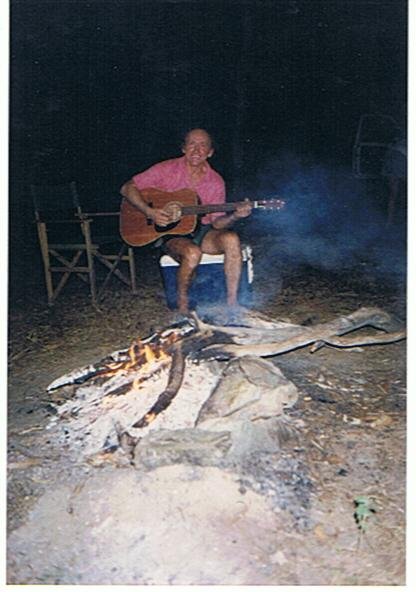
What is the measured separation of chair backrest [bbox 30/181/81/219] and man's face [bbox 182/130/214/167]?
177 centimetres

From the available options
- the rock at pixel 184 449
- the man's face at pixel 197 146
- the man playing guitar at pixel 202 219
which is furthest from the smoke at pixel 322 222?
the rock at pixel 184 449

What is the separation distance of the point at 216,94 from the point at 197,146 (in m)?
4.69

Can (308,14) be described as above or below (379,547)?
above

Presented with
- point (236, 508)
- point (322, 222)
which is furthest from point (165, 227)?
point (322, 222)

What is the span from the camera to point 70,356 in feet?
14.7

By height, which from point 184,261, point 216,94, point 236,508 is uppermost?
A: point 216,94

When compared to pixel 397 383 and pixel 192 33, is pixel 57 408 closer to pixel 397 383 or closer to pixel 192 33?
pixel 397 383

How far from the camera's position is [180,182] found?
4758mm

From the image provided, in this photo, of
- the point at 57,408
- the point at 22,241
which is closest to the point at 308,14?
the point at 22,241

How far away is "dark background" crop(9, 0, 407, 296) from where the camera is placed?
25.8 ft

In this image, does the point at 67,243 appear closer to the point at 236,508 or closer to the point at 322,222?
the point at 236,508

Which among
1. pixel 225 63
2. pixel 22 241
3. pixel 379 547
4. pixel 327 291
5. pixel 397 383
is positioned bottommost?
pixel 379 547

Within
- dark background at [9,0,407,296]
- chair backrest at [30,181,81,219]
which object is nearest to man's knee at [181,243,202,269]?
chair backrest at [30,181,81,219]

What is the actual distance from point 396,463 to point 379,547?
0.61 meters
